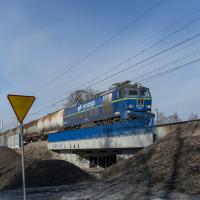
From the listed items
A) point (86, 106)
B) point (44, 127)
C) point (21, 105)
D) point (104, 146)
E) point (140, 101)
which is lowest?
point (104, 146)

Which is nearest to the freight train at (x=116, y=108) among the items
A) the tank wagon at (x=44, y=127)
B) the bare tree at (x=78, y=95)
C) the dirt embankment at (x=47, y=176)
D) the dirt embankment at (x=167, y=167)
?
the dirt embankment at (x=167, y=167)

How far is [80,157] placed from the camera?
35156mm

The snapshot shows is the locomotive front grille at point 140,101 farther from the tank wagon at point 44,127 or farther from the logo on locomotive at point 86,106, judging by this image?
the tank wagon at point 44,127

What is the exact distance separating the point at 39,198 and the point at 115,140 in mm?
11112

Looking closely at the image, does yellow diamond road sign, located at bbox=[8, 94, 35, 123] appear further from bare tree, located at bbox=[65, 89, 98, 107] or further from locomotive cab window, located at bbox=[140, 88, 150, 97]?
bare tree, located at bbox=[65, 89, 98, 107]

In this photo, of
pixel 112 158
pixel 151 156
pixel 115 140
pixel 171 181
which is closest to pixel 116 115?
pixel 112 158

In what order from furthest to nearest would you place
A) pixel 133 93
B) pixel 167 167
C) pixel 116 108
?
1. pixel 133 93
2. pixel 116 108
3. pixel 167 167

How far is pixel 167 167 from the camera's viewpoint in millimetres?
14984

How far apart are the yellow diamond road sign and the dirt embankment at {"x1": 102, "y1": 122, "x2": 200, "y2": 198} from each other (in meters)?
4.29

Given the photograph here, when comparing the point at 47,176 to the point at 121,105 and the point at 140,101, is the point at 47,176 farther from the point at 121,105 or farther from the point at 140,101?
the point at 140,101

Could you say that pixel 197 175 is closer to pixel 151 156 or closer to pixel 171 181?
pixel 171 181

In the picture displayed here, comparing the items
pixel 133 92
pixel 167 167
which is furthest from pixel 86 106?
pixel 167 167

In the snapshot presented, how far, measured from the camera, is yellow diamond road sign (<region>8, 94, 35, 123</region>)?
35.0 ft

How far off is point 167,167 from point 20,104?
6684mm
